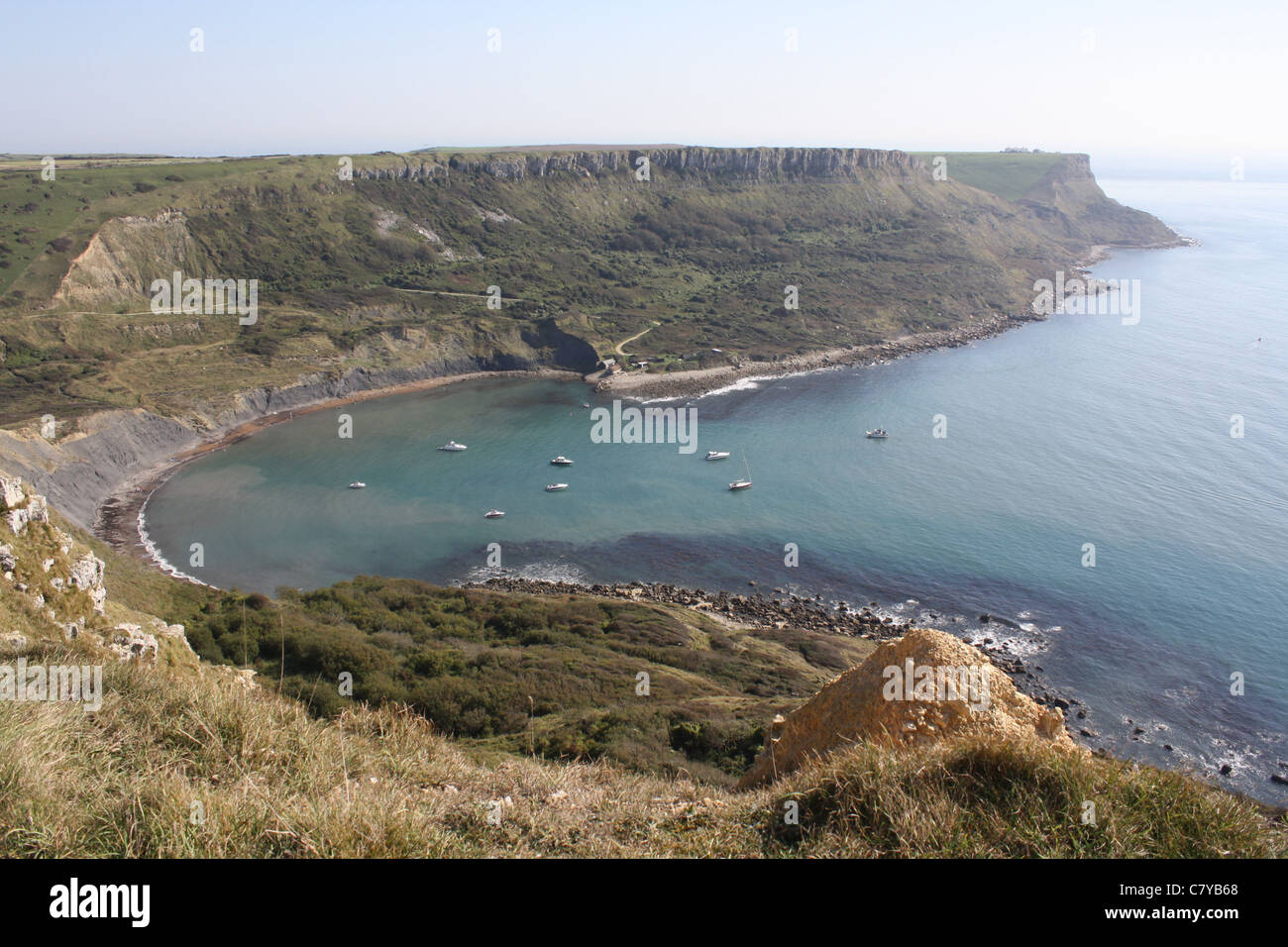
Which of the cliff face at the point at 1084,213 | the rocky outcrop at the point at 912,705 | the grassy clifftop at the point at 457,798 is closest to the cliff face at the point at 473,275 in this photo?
the cliff face at the point at 1084,213

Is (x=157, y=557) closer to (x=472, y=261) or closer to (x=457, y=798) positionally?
(x=457, y=798)

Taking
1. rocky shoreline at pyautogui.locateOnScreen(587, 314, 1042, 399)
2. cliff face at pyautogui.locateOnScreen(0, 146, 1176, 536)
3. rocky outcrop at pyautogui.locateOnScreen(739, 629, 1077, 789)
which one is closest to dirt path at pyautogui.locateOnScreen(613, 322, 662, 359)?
cliff face at pyautogui.locateOnScreen(0, 146, 1176, 536)

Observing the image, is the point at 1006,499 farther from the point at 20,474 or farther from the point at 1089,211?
the point at 1089,211

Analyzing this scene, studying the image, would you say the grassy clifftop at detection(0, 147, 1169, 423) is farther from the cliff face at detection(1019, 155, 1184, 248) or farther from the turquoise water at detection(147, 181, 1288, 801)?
the cliff face at detection(1019, 155, 1184, 248)

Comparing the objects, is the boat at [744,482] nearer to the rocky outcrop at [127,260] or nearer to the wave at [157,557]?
the wave at [157,557]

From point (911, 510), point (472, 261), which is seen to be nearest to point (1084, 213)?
point (472, 261)
